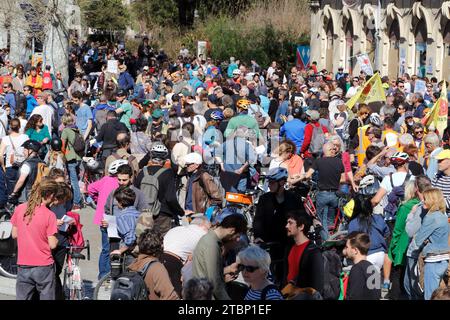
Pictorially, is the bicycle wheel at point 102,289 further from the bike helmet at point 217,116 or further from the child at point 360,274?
the bike helmet at point 217,116

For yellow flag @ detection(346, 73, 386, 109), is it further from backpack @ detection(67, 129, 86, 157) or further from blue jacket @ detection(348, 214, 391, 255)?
blue jacket @ detection(348, 214, 391, 255)

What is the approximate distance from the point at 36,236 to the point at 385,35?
103 feet

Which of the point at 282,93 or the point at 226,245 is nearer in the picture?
the point at 226,245

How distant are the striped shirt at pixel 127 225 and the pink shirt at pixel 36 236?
125cm

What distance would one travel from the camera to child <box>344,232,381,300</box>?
30.7 feet

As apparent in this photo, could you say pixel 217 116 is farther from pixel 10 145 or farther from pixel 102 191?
pixel 102 191

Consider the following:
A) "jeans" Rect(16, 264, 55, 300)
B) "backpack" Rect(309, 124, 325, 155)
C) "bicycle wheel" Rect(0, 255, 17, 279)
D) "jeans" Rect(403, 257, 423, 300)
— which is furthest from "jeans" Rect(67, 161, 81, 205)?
"jeans" Rect(16, 264, 55, 300)

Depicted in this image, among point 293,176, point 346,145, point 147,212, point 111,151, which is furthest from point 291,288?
point 346,145

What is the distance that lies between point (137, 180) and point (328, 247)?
299 cm

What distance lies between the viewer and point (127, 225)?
11.4m

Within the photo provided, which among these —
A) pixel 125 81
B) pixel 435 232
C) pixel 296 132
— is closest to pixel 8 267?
pixel 435 232

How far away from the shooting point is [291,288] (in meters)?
8.90
